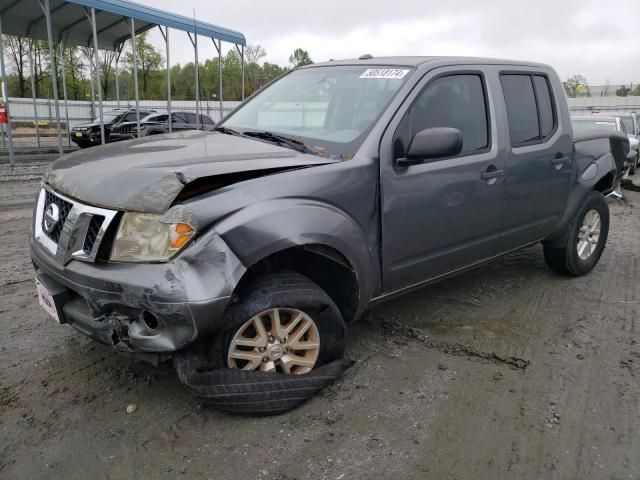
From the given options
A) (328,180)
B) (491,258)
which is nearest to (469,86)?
(491,258)

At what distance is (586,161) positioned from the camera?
467 centimetres

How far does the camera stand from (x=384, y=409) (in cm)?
278

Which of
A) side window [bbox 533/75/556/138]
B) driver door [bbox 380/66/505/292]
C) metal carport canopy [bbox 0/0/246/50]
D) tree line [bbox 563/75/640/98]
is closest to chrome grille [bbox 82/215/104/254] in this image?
driver door [bbox 380/66/505/292]

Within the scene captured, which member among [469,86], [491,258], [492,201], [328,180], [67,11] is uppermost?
[67,11]

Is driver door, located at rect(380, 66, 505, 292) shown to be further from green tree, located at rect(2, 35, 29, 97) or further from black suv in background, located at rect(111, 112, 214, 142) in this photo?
green tree, located at rect(2, 35, 29, 97)

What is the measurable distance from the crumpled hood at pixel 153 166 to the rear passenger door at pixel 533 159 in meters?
1.68

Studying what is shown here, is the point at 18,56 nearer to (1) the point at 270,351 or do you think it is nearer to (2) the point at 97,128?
(2) the point at 97,128

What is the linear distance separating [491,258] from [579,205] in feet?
4.29

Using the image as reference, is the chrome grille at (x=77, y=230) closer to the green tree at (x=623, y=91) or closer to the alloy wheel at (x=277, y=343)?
the alloy wheel at (x=277, y=343)

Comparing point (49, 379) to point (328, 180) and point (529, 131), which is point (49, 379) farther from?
point (529, 131)

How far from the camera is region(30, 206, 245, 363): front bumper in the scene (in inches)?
88.8

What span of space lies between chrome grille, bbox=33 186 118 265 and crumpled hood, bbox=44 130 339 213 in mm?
48

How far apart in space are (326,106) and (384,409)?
1900mm

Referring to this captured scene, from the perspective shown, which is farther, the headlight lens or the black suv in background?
the black suv in background
